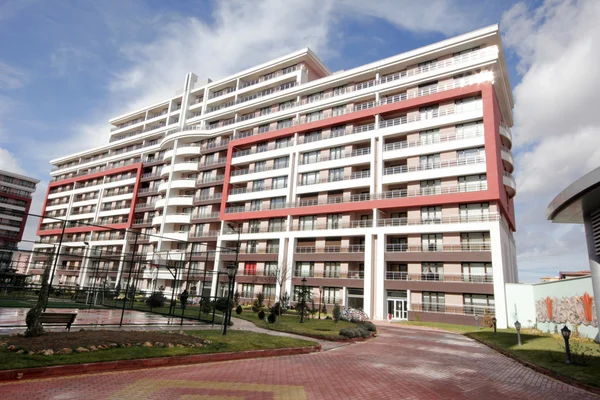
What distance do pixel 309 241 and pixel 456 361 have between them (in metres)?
35.0

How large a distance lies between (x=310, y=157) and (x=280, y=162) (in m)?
4.95

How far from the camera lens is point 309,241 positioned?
4912cm

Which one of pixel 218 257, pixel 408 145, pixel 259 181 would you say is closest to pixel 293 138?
pixel 259 181

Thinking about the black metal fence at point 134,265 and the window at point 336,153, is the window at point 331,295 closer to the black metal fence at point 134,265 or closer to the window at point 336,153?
the black metal fence at point 134,265

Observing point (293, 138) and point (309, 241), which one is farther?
point (293, 138)

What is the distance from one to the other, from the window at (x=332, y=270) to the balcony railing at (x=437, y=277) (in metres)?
6.22

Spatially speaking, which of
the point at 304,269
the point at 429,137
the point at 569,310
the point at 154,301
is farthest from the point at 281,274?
the point at 569,310

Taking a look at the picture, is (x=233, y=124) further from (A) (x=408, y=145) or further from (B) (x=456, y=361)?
(B) (x=456, y=361)

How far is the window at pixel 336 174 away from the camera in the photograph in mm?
48406

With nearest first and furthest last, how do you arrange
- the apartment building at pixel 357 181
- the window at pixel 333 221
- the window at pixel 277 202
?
the apartment building at pixel 357 181, the window at pixel 333 221, the window at pixel 277 202

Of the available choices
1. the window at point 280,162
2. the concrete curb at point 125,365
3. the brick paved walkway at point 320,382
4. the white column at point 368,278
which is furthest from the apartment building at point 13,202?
the brick paved walkway at point 320,382

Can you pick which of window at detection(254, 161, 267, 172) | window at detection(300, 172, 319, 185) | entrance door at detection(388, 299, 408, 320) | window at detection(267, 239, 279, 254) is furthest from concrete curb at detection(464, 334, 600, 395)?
window at detection(254, 161, 267, 172)

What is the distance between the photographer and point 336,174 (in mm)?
48906

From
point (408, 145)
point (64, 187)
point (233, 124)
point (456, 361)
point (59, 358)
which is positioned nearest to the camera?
point (59, 358)
